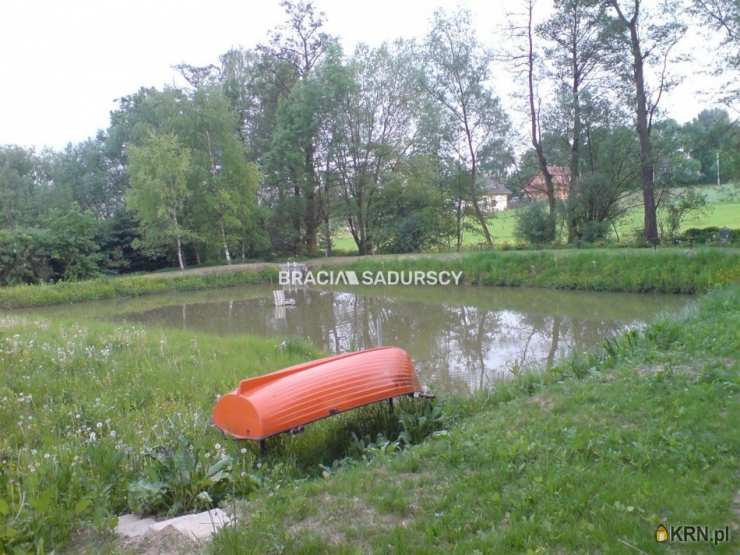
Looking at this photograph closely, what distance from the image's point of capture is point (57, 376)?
6156 millimetres

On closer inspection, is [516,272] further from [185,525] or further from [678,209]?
[185,525]

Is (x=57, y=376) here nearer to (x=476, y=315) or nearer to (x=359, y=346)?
(x=359, y=346)

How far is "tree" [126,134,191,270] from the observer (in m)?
22.3

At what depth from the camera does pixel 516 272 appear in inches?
703

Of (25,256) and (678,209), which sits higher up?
(25,256)

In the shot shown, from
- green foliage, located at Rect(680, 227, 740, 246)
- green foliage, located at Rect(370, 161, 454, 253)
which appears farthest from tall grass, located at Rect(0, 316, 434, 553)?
green foliage, located at Rect(370, 161, 454, 253)

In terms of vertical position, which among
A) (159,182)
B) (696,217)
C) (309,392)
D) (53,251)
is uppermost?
(159,182)

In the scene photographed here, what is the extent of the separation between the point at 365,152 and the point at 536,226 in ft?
29.6

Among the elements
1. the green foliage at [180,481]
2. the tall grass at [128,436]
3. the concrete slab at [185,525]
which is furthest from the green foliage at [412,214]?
the concrete slab at [185,525]

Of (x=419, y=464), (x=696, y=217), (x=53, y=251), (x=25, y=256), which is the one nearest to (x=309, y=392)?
(x=419, y=464)

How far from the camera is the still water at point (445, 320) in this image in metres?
8.57

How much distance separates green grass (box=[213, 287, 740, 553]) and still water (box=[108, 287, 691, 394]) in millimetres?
2315

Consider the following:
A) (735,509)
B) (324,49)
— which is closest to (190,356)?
(735,509)

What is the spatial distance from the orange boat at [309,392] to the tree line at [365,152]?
1646cm
